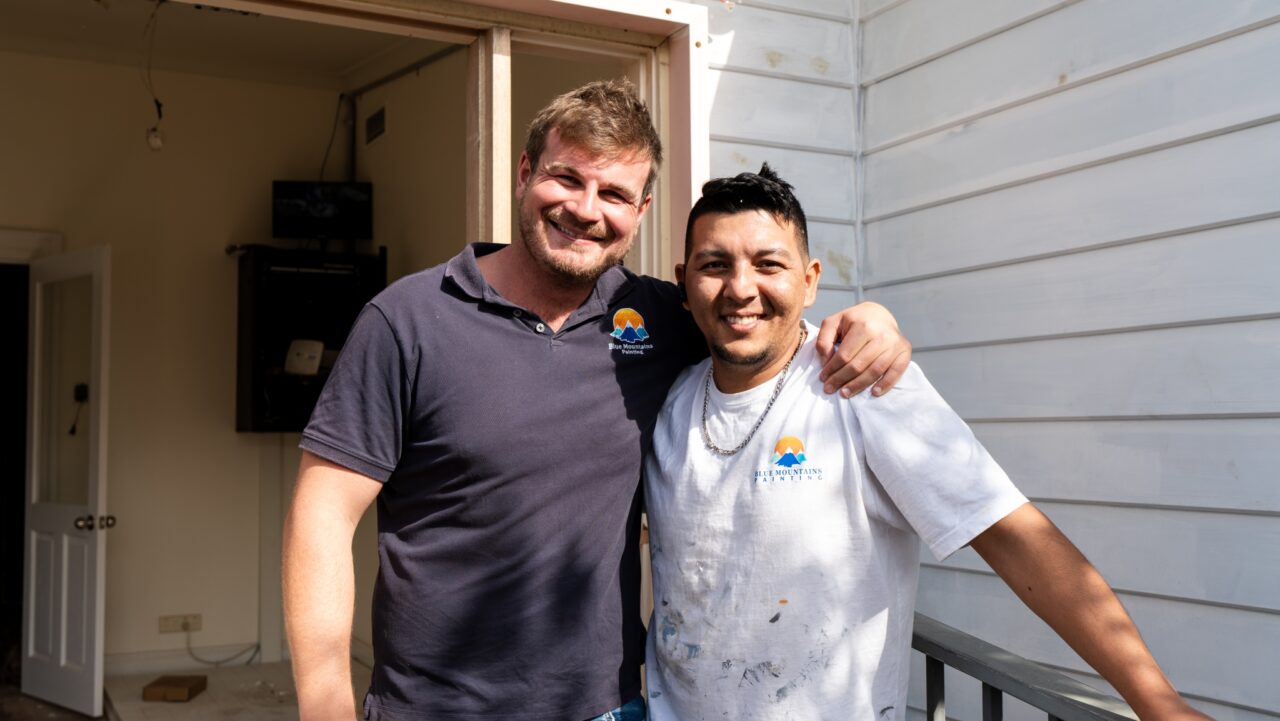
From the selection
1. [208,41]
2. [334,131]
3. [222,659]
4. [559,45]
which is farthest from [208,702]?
[559,45]

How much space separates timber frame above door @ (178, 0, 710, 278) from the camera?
2453 millimetres

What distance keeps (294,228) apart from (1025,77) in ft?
16.3

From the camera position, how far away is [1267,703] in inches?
83.1

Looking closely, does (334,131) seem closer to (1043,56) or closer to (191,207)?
(191,207)

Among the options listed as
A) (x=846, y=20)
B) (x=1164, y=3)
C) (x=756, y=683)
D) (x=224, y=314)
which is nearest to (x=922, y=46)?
(x=846, y=20)

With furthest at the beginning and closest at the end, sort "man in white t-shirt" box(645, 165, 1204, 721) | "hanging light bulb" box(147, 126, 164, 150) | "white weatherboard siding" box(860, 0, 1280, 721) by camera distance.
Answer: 1. "hanging light bulb" box(147, 126, 164, 150)
2. "white weatherboard siding" box(860, 0, 1280, 721)
3. "man in white t-shirt" box(645, 165, 1204, 721)

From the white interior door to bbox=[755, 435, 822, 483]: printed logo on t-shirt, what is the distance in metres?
4.88

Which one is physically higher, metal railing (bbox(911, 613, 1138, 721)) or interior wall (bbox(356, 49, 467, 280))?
interior wall (bbox(356, 49, 467, 280))

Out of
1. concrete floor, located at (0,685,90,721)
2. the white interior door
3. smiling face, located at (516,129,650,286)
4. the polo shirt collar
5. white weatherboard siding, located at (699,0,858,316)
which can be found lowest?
concrete floor, located at (0,685,90,721)

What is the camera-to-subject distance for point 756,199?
5.55 feet

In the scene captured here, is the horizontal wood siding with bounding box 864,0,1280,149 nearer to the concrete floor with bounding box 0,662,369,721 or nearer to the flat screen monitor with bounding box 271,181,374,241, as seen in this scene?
the concrete floor with bounding box 0,662,369,721

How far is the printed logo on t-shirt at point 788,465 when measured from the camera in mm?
1603

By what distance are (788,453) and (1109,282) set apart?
1.18 m

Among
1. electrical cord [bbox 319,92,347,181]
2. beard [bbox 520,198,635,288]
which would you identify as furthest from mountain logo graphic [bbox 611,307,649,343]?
electrical cord [bbox 319,92,347,181]
